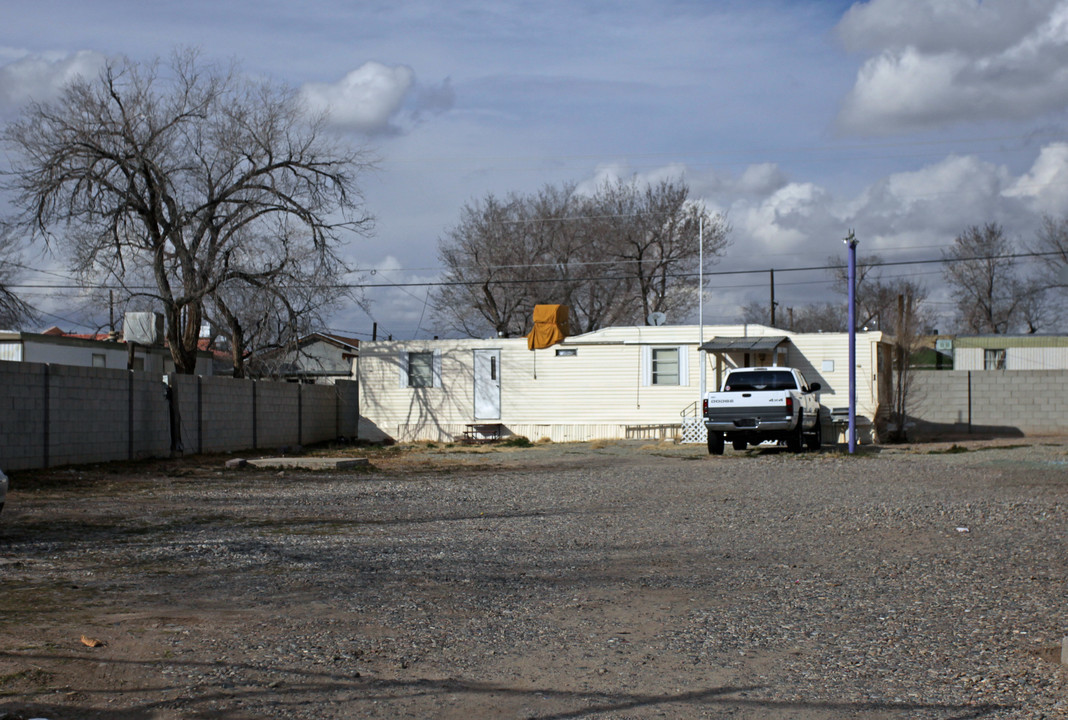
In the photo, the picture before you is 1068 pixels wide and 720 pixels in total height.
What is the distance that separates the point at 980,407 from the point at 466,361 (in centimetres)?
1590

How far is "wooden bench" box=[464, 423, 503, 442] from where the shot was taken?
102ft

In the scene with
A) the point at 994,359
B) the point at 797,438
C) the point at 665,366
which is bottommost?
the point at 797,438

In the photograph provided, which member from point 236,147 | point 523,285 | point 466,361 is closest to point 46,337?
point 236,147

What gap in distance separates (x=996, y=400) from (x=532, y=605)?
2795cm

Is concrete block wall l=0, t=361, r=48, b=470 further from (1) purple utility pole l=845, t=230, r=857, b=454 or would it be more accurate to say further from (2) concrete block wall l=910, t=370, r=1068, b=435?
(2) concrete block wall l=910, t=370, r=1068, b=435

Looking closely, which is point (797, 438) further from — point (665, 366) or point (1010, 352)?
point (1010, 352)

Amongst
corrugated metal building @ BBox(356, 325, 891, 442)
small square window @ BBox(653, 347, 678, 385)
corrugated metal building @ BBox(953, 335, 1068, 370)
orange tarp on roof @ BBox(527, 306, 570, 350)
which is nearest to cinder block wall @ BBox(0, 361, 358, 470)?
corrugated metal building @ BBox(356, 325, 891, 442)

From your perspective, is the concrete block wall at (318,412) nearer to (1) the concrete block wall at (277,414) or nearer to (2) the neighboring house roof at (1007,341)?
(1) the concrete block wall at (277,414)

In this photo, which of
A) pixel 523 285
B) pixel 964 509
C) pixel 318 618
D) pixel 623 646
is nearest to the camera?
pixel 623 646

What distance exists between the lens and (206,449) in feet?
74.8

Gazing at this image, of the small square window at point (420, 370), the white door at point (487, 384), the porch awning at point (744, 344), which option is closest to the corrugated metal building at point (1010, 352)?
the porch awning at point (744, 344)

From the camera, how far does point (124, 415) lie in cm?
1967

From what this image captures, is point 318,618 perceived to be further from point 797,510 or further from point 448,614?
point 797,510

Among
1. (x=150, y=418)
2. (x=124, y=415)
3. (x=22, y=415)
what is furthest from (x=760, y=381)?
(x=22, y=415)
